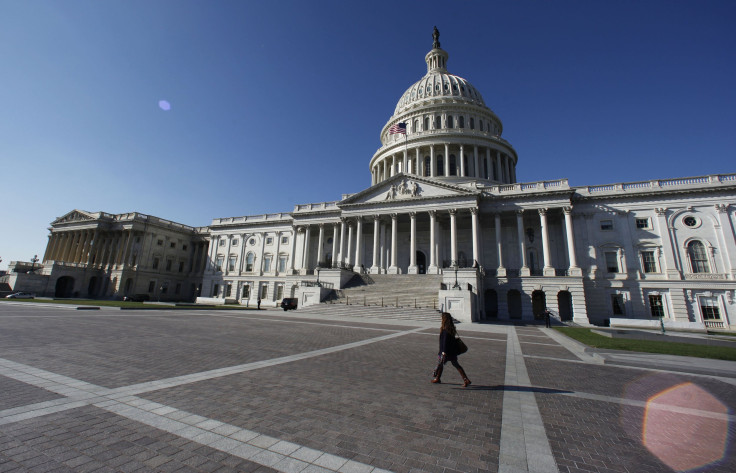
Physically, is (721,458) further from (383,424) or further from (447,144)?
(447,144)

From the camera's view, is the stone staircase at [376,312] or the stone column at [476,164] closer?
the stone staircase at [376,312]

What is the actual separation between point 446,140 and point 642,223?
2907 cm

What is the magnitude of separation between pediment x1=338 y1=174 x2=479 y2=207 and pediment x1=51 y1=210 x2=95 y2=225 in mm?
48844

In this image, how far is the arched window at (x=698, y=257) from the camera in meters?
32.4

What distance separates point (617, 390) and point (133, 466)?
8.85m

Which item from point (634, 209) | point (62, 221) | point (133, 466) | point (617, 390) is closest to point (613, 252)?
point (634, 209)

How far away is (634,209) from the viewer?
3556 cm

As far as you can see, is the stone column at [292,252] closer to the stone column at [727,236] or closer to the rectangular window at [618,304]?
the rectangular window at [618,304]

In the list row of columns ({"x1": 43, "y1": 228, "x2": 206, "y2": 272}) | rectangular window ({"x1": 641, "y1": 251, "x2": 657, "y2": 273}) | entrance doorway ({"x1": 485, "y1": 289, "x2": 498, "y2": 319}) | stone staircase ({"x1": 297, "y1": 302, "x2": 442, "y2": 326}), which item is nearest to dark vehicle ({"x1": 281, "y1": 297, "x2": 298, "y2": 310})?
stone staircase ({"x1": 297, "y1": 302, "x2": 442, "y2": 326})

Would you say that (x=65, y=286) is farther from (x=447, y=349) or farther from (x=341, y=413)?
(x=447, y=349)

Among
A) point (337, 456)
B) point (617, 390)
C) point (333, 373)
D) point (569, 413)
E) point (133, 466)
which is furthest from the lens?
point (333, 373)

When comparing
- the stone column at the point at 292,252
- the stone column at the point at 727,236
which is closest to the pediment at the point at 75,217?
the stone column at the point at 292,252

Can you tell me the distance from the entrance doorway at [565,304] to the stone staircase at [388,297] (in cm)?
1396

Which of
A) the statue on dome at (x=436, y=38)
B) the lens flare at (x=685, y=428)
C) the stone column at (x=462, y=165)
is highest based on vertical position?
the statue on dome at (x=436, y=38)
